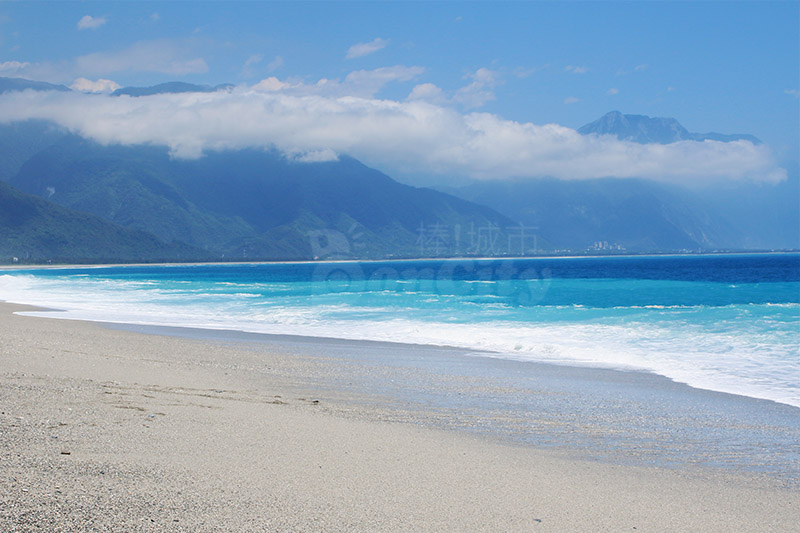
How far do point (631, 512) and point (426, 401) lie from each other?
14.0ft

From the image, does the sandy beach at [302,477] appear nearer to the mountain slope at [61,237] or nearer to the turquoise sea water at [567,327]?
the turquoise sea water at [567,327]

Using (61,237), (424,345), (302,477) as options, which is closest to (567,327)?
(424,345)

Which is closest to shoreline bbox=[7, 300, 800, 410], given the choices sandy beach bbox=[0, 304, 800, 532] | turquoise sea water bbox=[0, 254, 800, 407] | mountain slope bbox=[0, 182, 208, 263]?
turquoise sea water bbox=[0, 254, 800, 407]

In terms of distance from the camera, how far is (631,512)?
172 inches

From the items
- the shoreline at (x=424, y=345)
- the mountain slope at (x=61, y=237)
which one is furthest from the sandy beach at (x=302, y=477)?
the mountain slope at (x=61, y=237)

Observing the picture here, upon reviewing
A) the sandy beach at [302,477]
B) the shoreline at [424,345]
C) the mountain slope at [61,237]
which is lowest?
the shoreline at [424,345]

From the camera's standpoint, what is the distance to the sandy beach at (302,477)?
12.7 feet

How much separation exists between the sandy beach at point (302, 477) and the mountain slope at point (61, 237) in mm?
153481

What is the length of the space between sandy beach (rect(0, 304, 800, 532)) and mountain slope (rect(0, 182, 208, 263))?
504ft

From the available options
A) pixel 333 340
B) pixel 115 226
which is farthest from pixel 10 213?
pixel 333 340

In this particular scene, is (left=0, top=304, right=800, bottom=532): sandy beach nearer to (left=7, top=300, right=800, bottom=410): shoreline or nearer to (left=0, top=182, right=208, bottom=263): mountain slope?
(left=7, top=300, right=800, bottom=410): shoreline

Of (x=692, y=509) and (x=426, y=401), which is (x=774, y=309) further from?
(x=692, y=509)

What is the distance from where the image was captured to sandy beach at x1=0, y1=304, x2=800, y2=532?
3.86 meters

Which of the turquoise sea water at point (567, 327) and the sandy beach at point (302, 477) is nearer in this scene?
the sandy beach at point (302, 477)
